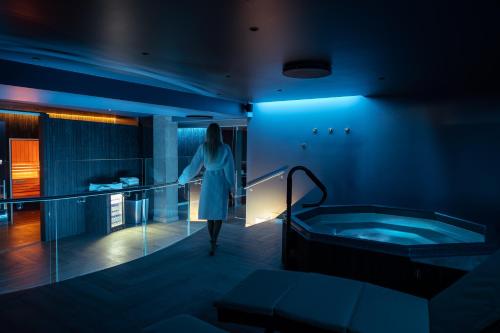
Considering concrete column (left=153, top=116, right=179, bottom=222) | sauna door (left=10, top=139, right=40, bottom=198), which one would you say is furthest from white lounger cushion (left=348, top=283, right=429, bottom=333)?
sauna door (left=10, top=139, right=40, bottom=198)

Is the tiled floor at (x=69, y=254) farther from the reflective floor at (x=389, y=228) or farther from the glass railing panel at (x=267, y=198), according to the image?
the reflective floor at (x=389, y=228)

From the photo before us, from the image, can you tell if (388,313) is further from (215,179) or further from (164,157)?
(164,157)

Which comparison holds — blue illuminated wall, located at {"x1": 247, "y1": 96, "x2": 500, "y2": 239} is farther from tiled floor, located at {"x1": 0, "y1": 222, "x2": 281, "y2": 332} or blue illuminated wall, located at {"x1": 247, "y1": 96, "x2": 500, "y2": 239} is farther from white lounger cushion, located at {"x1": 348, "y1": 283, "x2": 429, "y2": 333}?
white lounger cushion, located at {"x1": 348, "y1": 283, "x2": 429, "y2": 333}

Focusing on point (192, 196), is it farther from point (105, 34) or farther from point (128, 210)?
point (105, 34)

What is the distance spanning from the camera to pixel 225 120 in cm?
805

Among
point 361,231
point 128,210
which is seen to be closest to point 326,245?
point 361,231

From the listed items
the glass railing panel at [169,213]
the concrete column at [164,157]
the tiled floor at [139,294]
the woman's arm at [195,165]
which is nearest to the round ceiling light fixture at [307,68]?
the woman's arm at [195,165]

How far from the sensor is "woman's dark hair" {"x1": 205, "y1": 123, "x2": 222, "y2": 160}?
4.02 m

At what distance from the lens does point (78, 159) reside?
7.81 m

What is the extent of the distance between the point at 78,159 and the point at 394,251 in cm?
727

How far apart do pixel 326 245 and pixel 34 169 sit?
8759mm

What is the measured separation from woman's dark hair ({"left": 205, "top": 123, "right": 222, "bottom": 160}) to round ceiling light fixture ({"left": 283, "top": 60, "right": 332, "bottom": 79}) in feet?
3.58

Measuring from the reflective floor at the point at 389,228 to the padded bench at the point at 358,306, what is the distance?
1989 mm

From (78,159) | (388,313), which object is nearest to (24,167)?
(78,159)
